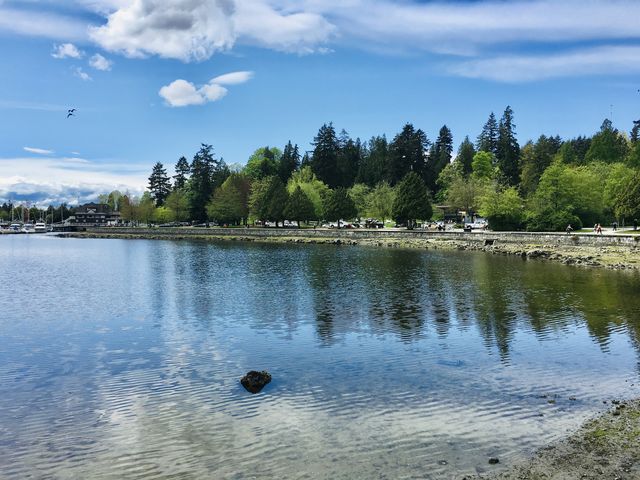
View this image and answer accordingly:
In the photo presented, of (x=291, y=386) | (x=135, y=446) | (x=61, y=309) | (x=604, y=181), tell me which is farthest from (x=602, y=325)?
(x=604, y=181)

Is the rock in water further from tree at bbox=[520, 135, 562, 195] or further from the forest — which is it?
tree at bbox=[520, 135, 562, 195]

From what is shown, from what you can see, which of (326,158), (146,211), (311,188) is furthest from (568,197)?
(146,211)

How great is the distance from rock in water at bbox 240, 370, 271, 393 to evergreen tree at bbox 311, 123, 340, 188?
139792 mm

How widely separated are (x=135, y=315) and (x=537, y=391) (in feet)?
72.8

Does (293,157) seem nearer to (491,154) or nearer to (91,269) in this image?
(491,154)

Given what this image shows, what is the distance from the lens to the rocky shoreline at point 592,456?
10648 millimetres

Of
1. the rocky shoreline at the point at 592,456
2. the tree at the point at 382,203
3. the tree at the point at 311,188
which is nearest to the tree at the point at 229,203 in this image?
the tree at the point at 311,188

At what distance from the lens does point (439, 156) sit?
16000 centimetres

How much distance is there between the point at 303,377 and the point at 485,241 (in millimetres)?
72483

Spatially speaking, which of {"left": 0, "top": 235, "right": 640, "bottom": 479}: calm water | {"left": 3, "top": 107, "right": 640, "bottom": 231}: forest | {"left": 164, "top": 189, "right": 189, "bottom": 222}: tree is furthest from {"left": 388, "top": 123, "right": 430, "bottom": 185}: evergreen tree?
{"left": 0, "top": 235, "right": 640, "bottom": 479}: calm water

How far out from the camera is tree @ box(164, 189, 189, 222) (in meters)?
151

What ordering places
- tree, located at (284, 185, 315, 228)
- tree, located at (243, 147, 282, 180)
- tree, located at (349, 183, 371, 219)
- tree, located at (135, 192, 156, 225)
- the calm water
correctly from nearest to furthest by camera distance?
the calm water → tree, located at (284, 185, 315, 228) → tree, located at (349, 183, 371, 219) → tree, located at (135, 192, 156, 225) → tree, located at (243, 147, 282, 180)

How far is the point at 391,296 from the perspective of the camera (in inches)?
1437

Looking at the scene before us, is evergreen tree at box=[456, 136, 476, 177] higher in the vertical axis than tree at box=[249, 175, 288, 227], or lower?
higher
